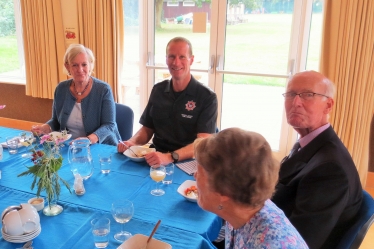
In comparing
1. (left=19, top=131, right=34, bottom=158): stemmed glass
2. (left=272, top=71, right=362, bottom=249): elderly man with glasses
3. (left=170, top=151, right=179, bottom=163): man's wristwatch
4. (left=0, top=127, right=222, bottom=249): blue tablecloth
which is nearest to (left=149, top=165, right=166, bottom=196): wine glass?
(left=0, top=127, right=222, bottom=249): blue tablecloth

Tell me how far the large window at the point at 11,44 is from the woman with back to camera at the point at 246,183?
14.7 feet

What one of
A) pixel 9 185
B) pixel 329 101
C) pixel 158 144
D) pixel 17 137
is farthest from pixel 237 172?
pixel 17 137

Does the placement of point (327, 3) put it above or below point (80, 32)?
above

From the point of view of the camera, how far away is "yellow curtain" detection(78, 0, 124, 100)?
3.64m

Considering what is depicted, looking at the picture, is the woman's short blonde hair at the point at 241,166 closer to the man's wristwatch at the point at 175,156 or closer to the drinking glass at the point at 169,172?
the drinking glass at the point at 169,172

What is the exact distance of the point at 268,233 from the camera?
906mm

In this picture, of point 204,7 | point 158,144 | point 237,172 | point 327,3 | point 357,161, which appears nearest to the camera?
point 237,172

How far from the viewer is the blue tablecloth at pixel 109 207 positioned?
116 centimetres

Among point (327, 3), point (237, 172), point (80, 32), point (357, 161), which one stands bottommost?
point (357, 161)

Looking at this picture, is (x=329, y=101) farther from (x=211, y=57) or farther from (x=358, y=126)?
(x=211, y=57)

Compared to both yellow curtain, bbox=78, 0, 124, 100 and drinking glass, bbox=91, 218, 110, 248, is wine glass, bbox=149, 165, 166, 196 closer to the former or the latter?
drinking glass, bbox=91, 218, 110, 248

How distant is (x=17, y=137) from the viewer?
207cm

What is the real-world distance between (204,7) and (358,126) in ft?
6.53

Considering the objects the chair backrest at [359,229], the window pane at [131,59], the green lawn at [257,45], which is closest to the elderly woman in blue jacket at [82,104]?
the window pane at [131,59]
